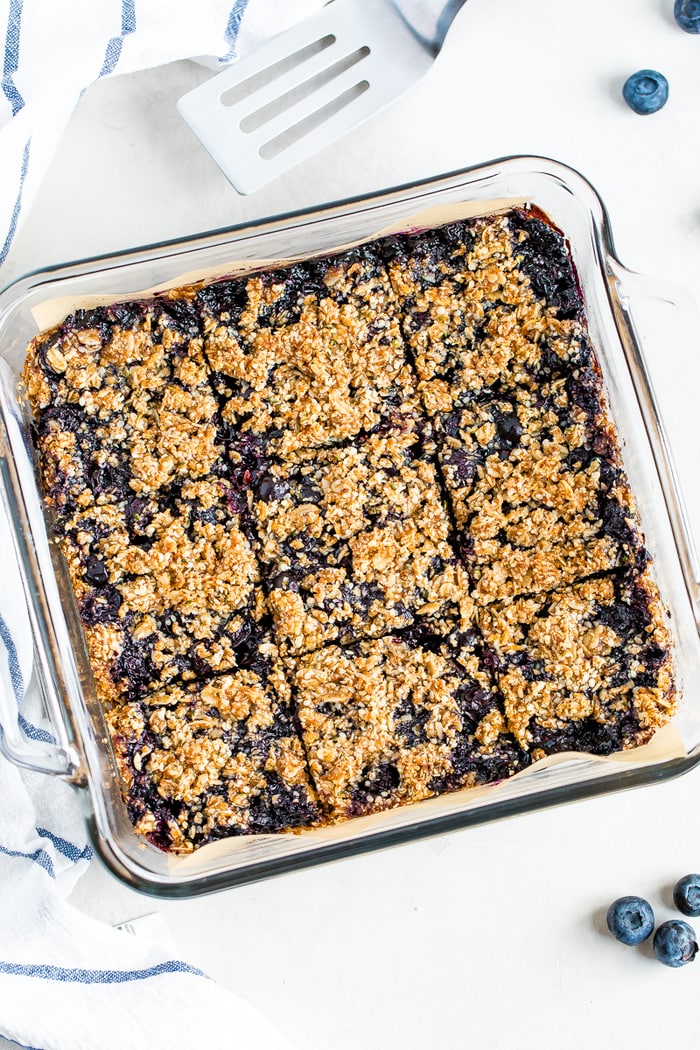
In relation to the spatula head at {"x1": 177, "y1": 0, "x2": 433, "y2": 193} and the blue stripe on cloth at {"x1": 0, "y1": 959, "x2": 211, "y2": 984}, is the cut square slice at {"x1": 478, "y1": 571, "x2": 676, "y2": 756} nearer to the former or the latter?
the blue stripe on cloth at {"x1": 0, "y1": 959, "x2": 211, "y2": 984}

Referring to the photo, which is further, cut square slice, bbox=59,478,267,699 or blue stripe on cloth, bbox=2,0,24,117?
blue stripe on cloth, bbox=2,0,24,117

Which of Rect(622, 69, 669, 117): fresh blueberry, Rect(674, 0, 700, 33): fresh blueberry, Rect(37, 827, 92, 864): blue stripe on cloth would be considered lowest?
Rect(37, 827, 92, 864): blue stripe on cloth

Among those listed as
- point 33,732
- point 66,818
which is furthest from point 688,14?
point 66,818

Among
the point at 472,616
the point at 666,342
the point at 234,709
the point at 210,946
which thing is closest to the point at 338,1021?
the point at 210,946

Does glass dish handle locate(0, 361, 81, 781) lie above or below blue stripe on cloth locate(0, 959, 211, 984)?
above

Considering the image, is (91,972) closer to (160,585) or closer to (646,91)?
(160,585)

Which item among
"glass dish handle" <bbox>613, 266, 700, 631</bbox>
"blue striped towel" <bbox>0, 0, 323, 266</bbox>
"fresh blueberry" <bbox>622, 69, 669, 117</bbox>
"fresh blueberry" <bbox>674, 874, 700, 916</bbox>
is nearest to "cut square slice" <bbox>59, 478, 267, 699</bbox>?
"blue striped towel" <bbox>0, 0, 323, 266</bbox>
